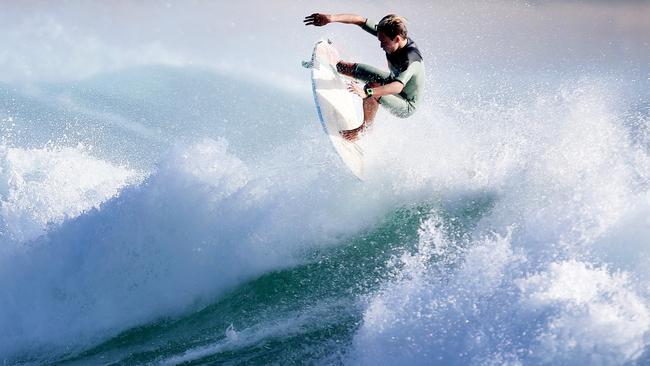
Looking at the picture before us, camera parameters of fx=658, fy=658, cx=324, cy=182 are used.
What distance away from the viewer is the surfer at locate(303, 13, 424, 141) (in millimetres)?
5961

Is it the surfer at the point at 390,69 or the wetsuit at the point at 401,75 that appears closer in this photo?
the surfer at the point at 390,69

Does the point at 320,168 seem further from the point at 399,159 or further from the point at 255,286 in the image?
the point at 255,286

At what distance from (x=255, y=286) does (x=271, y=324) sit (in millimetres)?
839

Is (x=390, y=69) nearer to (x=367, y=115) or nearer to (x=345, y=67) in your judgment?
(x=345, y=67)

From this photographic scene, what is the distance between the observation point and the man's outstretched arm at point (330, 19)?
6.15 metres

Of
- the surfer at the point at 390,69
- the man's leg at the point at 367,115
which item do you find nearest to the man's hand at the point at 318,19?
the surfer at the point at 390,69

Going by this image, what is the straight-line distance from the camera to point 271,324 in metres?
5.94

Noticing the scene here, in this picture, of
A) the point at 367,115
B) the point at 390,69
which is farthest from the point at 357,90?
the point at 367,115

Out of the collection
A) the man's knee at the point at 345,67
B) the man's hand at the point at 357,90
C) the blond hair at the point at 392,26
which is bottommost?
the man's hand at the point at 357,90

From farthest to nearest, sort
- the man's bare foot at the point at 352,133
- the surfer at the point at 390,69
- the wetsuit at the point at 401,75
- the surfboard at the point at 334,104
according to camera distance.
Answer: the man's bare foot at the point at 352,133 < the surfboard at the point at 334,104 < the wetsuit at the point at 401,75 < the surfer at the point at 390,69

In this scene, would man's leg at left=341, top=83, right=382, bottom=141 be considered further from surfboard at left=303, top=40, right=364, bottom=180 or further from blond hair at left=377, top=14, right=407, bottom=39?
blond hair at left=377, top=14, right=407, bottom=39

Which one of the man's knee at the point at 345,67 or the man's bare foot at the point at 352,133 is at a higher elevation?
the man's knee at the point at 345,67

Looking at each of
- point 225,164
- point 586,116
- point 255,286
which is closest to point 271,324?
point 255,286

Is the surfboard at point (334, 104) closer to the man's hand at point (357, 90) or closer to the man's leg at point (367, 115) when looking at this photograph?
the man's leg at point (367, 115)
